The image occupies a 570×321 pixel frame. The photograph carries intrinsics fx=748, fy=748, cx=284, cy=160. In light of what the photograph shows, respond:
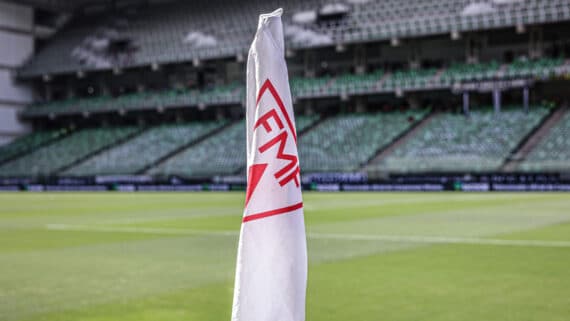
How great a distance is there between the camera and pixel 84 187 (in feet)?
156

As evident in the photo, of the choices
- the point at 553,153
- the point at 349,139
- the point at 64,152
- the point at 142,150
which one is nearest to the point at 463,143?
the point at 553,153

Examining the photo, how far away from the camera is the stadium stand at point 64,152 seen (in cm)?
5634

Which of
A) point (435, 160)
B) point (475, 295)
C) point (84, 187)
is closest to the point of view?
point (475, 295)

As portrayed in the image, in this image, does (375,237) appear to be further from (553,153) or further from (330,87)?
(330,87)

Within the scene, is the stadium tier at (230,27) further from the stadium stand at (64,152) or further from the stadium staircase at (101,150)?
the stadium staircase at (101,150)

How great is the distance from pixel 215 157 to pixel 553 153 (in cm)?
2123

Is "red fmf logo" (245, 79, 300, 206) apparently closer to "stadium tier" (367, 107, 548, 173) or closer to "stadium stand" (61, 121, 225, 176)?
"stadium tier" (367, 107, 548, 173)

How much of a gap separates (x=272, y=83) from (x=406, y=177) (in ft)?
118

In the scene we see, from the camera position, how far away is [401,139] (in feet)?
151

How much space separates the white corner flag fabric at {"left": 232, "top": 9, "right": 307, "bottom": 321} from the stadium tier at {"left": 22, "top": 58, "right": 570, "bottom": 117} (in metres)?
44.6

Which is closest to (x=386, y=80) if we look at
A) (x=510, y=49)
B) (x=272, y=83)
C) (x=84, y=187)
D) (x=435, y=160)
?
(x=510, y=49)

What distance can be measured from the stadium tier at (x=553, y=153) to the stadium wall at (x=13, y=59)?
44.6m

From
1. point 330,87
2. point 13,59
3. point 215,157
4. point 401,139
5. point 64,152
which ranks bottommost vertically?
point 215,157

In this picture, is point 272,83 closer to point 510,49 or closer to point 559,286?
point 559,286
